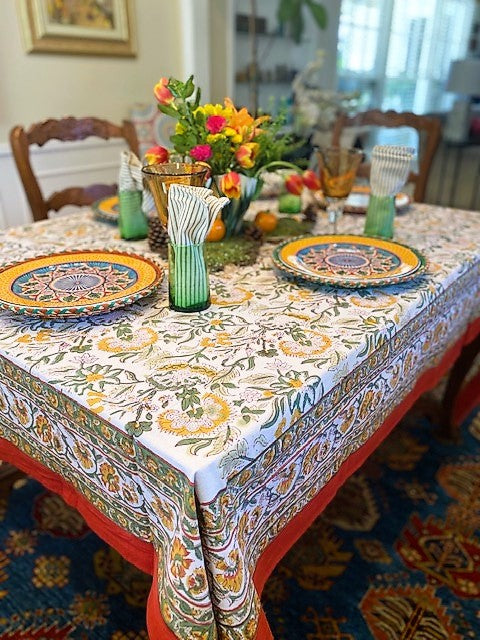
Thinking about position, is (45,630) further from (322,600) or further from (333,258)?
(333,258)

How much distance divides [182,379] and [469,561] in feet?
3.46

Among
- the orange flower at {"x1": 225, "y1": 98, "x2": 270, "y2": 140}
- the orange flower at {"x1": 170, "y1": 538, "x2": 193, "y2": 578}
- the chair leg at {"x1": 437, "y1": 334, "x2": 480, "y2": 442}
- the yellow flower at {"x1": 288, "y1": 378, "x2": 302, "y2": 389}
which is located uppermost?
the orange flower at {"x1": 225, "y1": 98, "x2": 270, "y2": 140}

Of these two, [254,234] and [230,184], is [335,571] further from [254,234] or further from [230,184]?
[230,184]

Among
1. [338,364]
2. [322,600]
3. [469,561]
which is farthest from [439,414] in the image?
[338,364]

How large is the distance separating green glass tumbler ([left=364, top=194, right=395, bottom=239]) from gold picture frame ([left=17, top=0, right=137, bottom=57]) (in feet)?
5.95

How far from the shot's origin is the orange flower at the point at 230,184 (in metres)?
0.94

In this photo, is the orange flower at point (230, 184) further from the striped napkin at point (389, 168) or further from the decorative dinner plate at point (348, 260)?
the striped napkin at point (389, 168)

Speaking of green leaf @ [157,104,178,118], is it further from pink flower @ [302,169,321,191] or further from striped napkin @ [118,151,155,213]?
pink flower @ [302,169,321,191]

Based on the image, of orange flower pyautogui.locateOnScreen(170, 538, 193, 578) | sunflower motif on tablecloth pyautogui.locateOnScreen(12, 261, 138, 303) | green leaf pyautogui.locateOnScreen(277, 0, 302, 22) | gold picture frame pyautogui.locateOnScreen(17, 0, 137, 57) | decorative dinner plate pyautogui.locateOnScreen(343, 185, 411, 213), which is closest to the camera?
Result: orange flower pyautogui.locateOnScreen(170, 538, 193, 578)

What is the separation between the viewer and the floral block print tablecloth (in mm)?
530

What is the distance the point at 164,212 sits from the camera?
0.81 meters

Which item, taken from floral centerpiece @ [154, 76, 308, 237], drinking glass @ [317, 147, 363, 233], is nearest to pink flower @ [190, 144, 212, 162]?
floral centerpiece @ [154, 76, 308, 237]

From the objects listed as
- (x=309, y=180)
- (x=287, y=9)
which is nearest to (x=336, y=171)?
(x=309, y=180)

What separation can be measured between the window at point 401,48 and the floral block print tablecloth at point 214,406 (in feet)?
12.4
